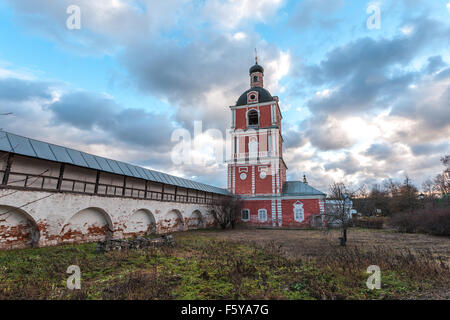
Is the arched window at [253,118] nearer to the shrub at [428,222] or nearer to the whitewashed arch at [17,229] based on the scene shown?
the shrub at [428,222]

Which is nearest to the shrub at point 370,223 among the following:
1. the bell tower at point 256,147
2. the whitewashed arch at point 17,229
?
the bell tower at point 256,147

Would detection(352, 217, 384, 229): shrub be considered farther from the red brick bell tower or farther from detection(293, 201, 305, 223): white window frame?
the red brick bell tower

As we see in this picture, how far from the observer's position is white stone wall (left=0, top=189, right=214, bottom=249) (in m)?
7.77

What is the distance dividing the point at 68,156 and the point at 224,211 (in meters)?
14.5

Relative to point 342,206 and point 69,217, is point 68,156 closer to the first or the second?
point 69,217

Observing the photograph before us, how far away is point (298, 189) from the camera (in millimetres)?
25203

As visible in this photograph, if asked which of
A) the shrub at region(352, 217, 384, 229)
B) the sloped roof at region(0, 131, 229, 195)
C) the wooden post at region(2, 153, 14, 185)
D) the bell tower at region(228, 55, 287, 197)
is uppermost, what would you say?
the bell tower at region(228, 55, 287, 197)

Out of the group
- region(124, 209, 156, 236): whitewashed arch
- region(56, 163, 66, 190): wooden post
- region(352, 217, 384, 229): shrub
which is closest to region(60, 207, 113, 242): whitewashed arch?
region(124, 209, 156, 236): whitewashed arch

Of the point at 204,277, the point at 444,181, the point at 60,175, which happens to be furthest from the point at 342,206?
the point at 444,181

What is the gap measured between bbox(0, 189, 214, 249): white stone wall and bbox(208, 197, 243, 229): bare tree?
6.98 metres
